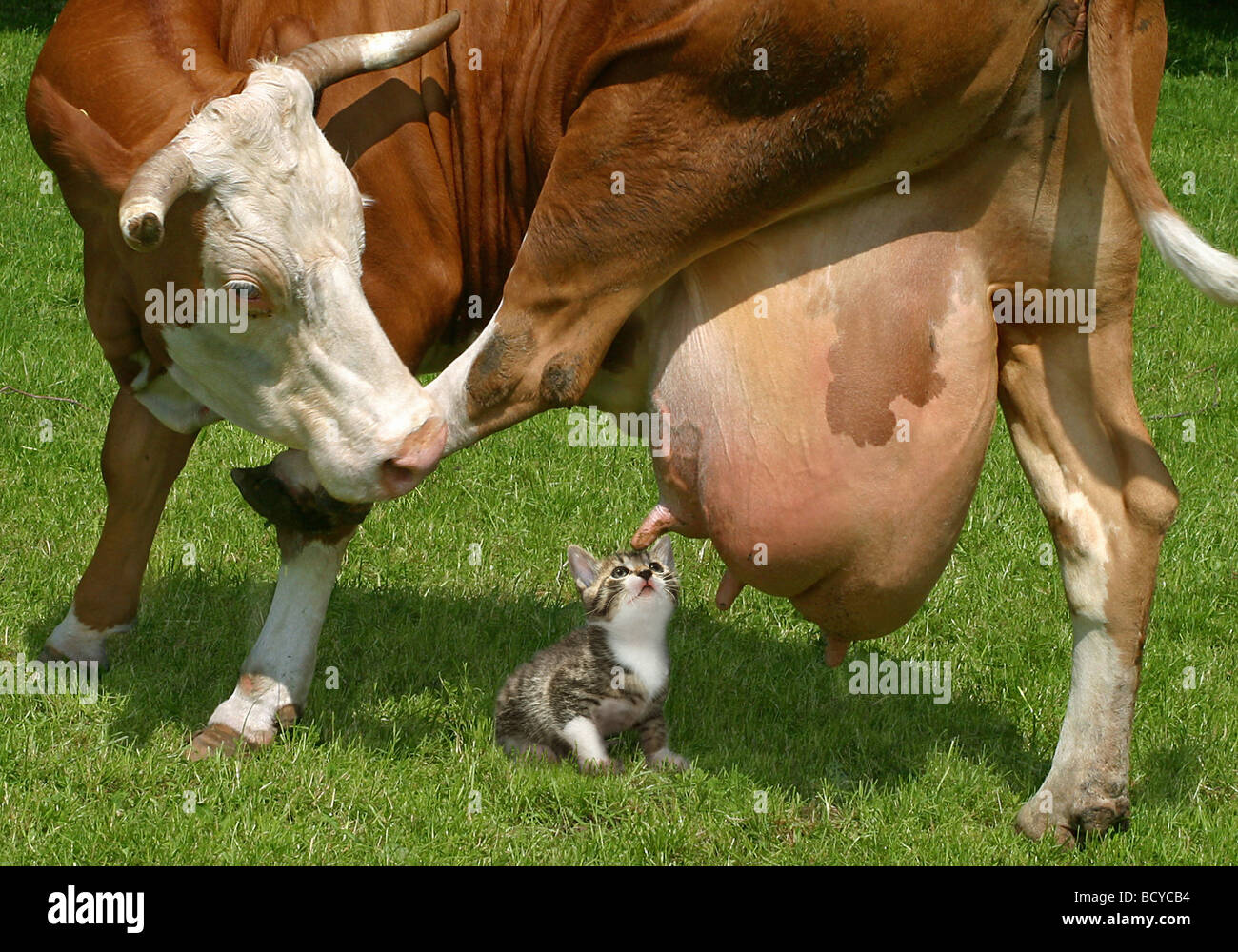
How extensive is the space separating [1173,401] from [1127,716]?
4668 mm

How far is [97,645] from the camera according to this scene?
5363mm

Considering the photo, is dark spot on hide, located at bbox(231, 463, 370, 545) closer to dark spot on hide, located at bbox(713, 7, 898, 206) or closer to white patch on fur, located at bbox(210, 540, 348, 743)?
white patch on fur, located at bbox(210, 540, 348, 743)

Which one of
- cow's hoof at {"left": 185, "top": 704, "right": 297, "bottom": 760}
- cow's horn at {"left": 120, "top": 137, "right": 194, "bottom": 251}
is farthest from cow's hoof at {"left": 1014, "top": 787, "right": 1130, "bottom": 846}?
cow's horn at {"left": 120, "top": 137, "right": 194, "bottom": 251}

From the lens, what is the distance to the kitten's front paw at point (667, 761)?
482cm

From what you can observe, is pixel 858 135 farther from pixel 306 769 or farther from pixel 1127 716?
pixel 306 769

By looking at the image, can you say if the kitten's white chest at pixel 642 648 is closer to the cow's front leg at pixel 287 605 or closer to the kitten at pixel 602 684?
the kitten at pixel 602 684

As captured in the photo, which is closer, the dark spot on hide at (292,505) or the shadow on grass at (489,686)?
the dark spot on hide at (292,505)

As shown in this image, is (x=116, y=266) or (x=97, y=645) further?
(x=97, y=645)

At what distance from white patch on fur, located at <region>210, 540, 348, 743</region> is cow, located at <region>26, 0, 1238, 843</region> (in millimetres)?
625

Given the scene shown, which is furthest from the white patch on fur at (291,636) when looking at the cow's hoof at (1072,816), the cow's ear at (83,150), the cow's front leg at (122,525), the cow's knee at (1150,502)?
the cow's knee at (1150,502)

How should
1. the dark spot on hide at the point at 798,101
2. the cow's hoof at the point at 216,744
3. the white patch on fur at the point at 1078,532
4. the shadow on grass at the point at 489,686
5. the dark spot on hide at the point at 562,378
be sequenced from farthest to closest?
the shadow on grass at the point at 489,686 → the cow's hoof at the point at 216,744 → the white patch on fur at the point at 1078,532 → the dark spot on hide at the point at 562,378 → the dark spot on hide at the point at 798,101

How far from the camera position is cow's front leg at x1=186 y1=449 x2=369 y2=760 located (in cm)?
473

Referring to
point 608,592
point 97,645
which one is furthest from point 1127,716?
point 97,645

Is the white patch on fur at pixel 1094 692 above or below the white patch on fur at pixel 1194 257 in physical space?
below
